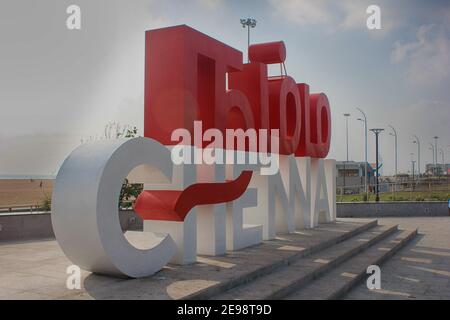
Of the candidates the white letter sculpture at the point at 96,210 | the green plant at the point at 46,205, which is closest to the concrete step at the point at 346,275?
the white letter sculpture at the point at 96,210

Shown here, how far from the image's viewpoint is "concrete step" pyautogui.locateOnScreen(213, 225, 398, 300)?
6898 mm

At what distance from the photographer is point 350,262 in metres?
10.3

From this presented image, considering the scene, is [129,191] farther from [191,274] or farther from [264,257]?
[191,274]

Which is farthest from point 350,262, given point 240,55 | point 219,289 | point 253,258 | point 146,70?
point 146,70

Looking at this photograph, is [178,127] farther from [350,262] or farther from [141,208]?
[350,262]

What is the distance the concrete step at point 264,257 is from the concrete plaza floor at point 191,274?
17 millimetres

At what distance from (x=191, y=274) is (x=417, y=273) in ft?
17.9

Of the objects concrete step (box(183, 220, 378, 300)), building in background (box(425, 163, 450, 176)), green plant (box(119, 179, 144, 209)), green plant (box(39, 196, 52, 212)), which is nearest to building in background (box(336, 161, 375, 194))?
building in background (box(425, 163, 450, 176))

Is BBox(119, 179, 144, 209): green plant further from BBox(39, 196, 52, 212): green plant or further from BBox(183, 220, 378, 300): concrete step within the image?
BBox(183, 220, 378, 300): concrete step

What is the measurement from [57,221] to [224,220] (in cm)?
391

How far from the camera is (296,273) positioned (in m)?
8.25

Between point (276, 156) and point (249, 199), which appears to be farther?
point (276, 156)
